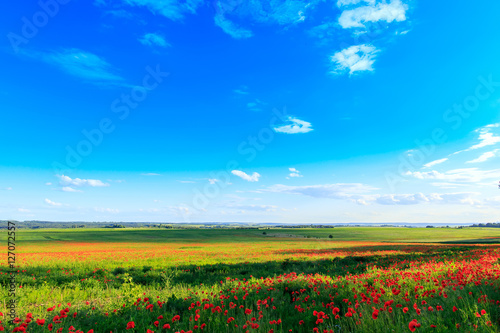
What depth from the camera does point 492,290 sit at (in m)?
5.70

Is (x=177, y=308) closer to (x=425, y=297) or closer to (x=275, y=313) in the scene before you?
(x=275, y=313)

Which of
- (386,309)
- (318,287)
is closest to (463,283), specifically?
(386,309)

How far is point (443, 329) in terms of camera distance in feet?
11.9

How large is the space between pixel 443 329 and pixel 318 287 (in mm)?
4148

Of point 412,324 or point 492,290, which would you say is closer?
point 412,324

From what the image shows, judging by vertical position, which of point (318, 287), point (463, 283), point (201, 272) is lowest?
point (201, 272)

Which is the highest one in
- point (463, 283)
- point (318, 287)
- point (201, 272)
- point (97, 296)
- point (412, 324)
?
point (412, 324)

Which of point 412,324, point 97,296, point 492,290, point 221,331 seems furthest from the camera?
point 97,296

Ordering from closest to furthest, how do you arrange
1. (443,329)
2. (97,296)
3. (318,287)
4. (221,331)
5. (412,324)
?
1. (412,324)
2. (443,329)
3. (221,331)
4. (318,287)
5. (97,296)

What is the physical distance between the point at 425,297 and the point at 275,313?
3.48 metres

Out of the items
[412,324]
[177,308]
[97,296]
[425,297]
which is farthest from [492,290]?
[97,296]

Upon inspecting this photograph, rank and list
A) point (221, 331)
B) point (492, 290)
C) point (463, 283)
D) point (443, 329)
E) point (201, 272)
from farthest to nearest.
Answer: point (201, 272)
point (463, 283)
point (492, 290)
point (221, 331)
point (443, 329)

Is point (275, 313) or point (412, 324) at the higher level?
point (412, 324)

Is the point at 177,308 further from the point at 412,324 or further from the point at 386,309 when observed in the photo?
the point at 412,324
